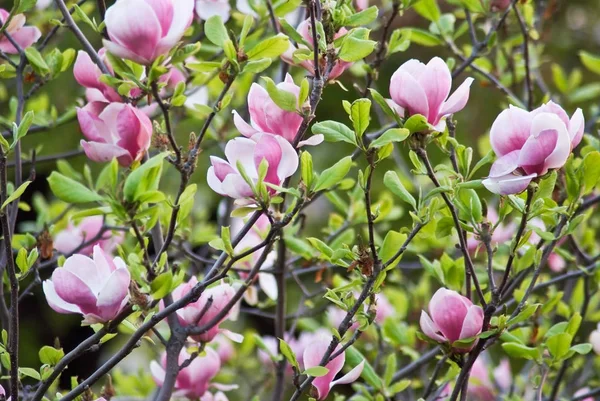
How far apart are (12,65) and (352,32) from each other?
0.50 m

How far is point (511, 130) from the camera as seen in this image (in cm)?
69

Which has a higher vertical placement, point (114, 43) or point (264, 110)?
point (114, 43)

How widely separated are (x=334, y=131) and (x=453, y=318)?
24 centimetres

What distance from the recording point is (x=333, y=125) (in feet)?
2.31

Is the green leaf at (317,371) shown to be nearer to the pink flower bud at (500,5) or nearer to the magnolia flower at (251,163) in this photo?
the magnolia flower at (251,163)

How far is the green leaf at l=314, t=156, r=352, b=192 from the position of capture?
692mm

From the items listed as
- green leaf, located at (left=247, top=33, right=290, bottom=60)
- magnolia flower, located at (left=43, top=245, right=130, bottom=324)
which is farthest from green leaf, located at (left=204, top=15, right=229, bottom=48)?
magnolia flower, located at (left=43, top=245, right=130, bottom=324)

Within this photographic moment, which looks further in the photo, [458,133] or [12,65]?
[458,133]

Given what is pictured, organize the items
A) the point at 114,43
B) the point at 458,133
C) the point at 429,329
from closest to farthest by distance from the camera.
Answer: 1. the point at 114,43
2. the point at 429,329
3. the point at 458,133

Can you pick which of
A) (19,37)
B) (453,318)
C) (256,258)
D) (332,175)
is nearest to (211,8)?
(19,37)

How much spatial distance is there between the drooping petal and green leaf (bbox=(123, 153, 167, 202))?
0.32 m

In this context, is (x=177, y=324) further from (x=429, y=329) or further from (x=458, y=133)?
(x=458, y=133)

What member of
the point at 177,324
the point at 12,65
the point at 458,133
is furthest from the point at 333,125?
the point at 458,133

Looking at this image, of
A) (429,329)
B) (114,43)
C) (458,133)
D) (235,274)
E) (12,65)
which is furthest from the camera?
(458,133)
